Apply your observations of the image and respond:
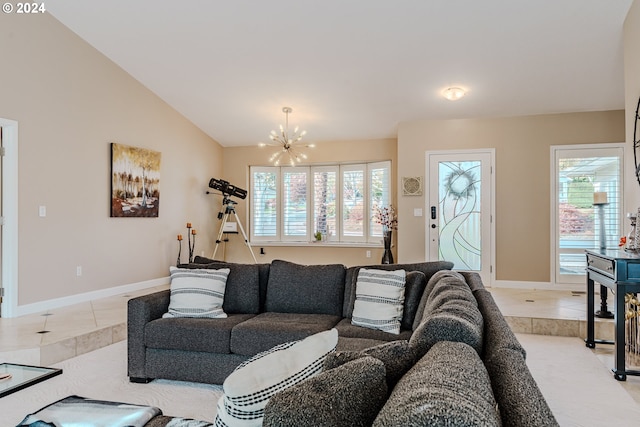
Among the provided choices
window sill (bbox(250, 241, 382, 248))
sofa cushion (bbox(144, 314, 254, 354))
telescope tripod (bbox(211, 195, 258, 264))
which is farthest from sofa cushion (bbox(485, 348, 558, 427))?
telescope tripod (bbox(211, 195, 258, 264))

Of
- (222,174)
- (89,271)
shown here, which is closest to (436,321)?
(89,271)

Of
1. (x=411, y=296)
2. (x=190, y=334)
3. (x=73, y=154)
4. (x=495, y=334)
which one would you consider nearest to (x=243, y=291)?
A: (x=190, y=334)

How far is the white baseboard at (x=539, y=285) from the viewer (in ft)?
19.1

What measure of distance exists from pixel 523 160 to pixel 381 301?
13.4 ft

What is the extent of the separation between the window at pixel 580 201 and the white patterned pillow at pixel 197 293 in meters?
4.68

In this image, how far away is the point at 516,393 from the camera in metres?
0.97

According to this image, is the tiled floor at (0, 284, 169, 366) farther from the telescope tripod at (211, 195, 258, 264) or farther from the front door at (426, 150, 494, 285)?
the front door at (426, 150, 494, 285)

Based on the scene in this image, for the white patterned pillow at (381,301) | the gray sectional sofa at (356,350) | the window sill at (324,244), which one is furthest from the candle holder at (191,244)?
the white patterned pillow at (381,301)

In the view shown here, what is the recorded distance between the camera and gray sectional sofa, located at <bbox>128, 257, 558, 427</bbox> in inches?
33.1

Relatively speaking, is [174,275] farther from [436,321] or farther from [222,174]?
[222,174]

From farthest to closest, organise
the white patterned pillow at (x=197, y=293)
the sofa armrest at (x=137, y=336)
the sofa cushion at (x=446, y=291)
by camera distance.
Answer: the white patterned pillow at (x=197, y=293)
the sofa armrest at (x=137, y=336)
the sofa cushion at (x=446, y=291)

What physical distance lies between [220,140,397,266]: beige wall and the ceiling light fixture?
1933 millimetres

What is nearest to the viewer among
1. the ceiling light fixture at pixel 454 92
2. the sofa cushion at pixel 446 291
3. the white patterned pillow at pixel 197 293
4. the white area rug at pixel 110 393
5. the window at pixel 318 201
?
the sofa cushion at pixel 446 291

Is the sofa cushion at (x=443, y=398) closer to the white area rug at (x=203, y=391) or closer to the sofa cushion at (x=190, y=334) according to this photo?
the white area rug at (x=203, y=391)
